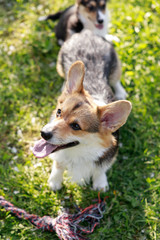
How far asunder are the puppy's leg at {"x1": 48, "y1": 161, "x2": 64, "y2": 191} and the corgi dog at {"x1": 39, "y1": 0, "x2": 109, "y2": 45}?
257 centimetres

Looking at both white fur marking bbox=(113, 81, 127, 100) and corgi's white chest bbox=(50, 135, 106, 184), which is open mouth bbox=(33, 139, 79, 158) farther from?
white fur marking bbox=(113, 81, 127, 100)

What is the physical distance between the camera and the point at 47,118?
4.29 meters

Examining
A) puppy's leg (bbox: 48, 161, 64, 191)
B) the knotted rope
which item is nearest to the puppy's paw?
puppy's leg (bbox: 48, 161, 64, 191)

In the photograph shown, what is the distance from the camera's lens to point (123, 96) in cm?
444

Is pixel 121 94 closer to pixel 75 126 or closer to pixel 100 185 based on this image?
pixel 100 185

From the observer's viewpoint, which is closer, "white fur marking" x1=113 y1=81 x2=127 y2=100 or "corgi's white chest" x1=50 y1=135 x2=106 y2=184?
"corgi's white chest" x1=50 y1=135 x2=106 y2=184

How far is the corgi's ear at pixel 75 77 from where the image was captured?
2.81 m

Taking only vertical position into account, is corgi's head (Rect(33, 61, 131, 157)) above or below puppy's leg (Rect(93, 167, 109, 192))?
above

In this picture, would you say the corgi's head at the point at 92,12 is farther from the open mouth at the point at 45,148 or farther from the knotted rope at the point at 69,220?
the knotted rope at the point at 69,220

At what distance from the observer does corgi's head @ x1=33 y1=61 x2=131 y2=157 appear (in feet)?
8.77

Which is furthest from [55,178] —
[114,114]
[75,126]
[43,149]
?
[114,114]

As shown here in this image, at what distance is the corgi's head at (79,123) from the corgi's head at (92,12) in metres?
2.43

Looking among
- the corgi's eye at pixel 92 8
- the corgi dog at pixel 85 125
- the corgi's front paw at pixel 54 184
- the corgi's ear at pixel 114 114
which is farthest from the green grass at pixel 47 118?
the corgi's ear at pixel 114 114

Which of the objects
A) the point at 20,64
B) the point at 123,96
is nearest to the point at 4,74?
the point at 20,64
